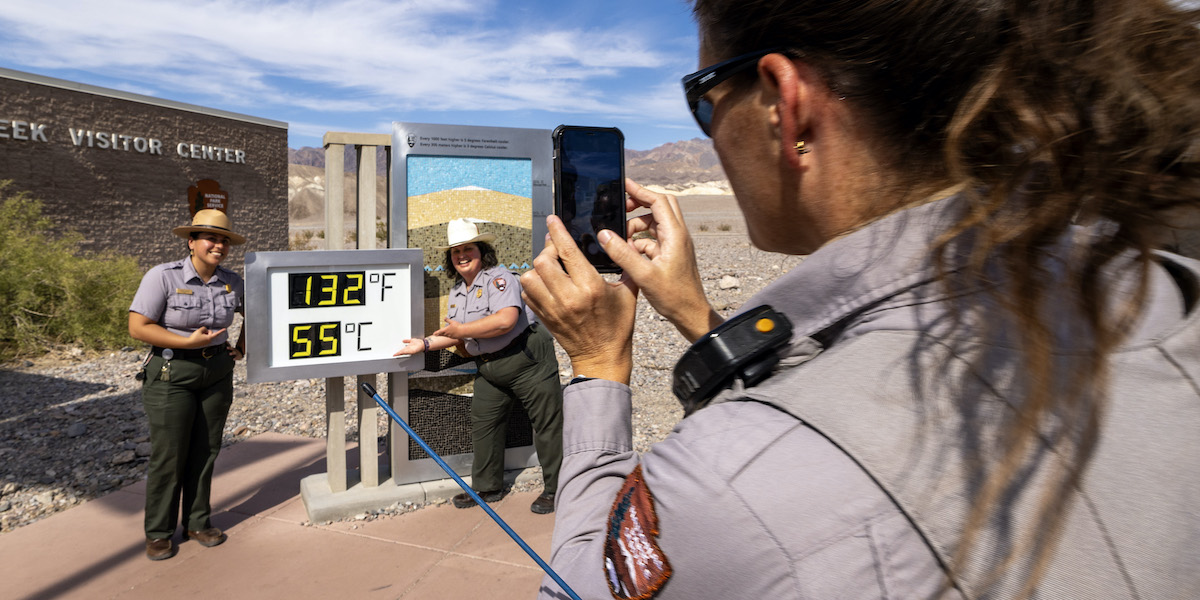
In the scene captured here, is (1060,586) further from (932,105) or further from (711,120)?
(711,120)

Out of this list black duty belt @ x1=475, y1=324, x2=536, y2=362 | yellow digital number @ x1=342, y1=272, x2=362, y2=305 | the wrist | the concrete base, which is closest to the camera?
the wrist

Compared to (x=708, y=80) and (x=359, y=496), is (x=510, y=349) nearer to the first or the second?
(x=359, y=496)

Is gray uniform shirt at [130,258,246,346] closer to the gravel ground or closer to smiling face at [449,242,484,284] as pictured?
smiling face at [449,242,484,284]

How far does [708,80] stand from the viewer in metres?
0.99

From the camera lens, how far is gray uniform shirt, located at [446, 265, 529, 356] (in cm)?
446

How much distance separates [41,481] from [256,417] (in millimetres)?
1881

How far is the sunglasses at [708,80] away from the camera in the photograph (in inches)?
36.0

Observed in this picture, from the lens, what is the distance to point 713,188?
10606 centimetres

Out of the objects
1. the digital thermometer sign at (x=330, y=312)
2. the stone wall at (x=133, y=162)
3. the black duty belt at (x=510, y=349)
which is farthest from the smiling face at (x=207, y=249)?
the stone wall at (x=133, y=162)

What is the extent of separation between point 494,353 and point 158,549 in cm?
213

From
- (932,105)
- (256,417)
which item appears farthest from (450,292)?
(932,105)

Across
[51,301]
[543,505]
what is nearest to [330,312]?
[543,505]

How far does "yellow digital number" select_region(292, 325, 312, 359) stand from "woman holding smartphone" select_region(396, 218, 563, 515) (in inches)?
21.2

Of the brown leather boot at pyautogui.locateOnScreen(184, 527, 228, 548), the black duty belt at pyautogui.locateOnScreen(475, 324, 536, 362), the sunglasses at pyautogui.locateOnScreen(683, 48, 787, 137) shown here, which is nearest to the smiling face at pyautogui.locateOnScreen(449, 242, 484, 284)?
the black duty belt at pyautogui.locateOnScreen(475, 324, 536, 362)
